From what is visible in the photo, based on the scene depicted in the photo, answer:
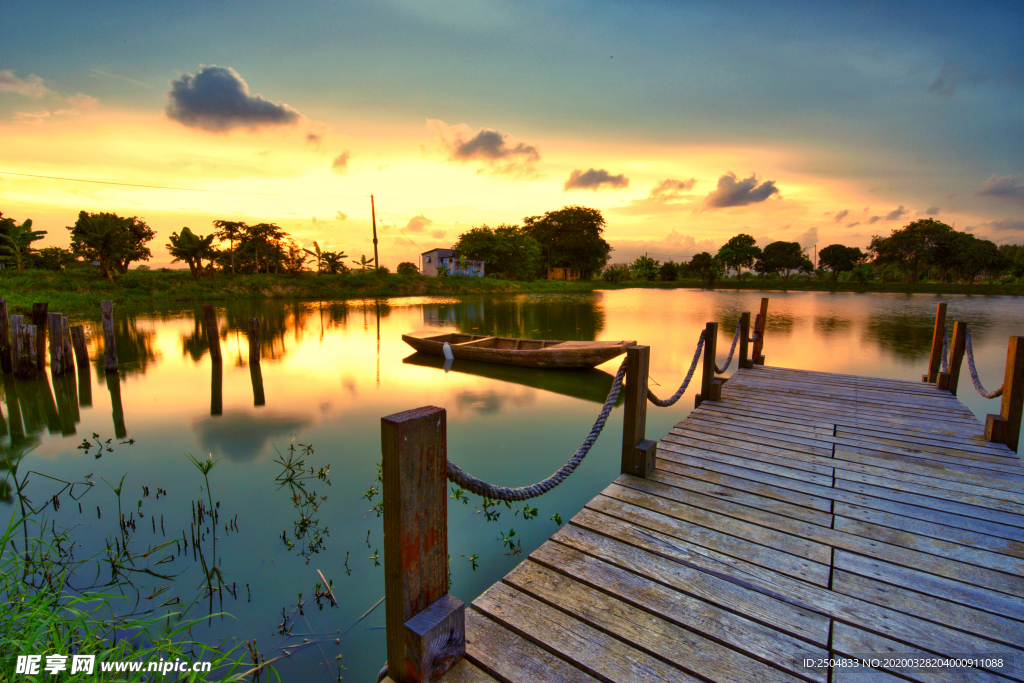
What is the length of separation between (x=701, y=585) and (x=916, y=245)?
69.9 metres

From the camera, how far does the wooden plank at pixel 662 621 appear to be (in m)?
1.82

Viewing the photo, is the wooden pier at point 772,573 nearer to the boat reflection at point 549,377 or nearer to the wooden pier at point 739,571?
the wooden pier at point 739,571

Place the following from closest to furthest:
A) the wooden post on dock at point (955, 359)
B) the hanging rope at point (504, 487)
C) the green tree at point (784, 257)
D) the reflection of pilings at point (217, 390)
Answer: the hanging rope at point (504, 487), the wooden post on dock at point (955, 359), the reflection of pilings at point (217, 390), the green tree at point (784, 257)

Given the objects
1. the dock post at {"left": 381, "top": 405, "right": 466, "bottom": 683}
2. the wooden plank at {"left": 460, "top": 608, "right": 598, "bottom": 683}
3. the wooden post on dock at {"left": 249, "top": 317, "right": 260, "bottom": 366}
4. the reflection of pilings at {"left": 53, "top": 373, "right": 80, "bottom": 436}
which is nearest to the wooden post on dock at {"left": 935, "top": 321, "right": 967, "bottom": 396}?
the wooden plank at {"left": 460, "top": 608, "right": 598, "bottom": 683}

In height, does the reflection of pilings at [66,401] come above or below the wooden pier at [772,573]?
below

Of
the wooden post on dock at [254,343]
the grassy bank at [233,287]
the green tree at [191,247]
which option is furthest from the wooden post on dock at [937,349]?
the green tree at [191,247]

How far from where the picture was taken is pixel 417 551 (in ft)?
5.25

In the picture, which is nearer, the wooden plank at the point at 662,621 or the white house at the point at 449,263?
the wooden plank at the point at 662,621

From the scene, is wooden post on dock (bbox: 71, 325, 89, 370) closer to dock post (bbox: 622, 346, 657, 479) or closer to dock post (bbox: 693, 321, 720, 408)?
dock post (bbox: 622, 346, 657, 479)

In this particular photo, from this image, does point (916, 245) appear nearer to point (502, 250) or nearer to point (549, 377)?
point (502, 250)

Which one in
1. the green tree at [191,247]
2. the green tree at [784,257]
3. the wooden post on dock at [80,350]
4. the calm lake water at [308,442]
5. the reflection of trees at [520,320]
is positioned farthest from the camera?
the green tree at [784,257]

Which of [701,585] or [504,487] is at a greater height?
[504,487]

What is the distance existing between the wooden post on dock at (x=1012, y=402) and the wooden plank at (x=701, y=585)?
3841mm

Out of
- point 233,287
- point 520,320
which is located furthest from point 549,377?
point 233,287
